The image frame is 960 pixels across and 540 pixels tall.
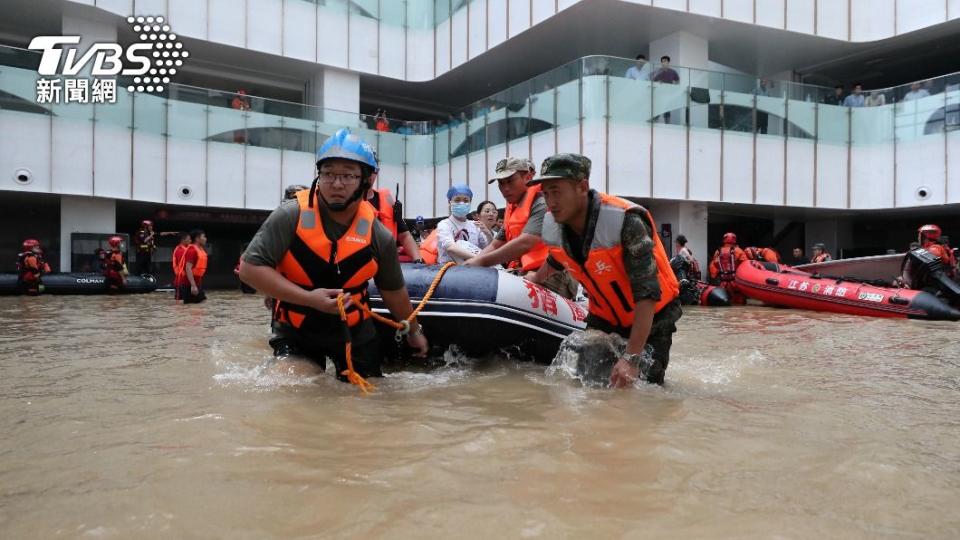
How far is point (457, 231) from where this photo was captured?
642cm

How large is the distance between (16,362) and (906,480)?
5824 mm

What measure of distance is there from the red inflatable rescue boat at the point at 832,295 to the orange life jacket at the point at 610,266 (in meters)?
8.74

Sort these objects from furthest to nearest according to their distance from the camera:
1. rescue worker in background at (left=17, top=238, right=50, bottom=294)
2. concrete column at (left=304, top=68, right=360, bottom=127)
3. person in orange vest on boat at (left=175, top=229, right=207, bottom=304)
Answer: concrete column at (left=304, top=68, right=360, bottom=127) < rescue worker in background at (left=17, top=238, right=50, bottom=294) < person in orange vest on boat at (left=175, top=229, right=207, bottom=304)

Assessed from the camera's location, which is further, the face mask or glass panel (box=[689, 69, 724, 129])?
glass panel (box=[689, 69, 724, 129])

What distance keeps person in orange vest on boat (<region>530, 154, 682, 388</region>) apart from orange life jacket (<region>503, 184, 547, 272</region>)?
123cm

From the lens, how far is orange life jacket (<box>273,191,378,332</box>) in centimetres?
362

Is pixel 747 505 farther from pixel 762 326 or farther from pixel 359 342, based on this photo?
pixel 762 326

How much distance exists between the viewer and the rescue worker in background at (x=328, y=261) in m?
3.52

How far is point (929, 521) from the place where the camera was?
2.01 metres

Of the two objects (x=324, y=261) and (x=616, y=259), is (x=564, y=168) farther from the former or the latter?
(x=324, y=261)

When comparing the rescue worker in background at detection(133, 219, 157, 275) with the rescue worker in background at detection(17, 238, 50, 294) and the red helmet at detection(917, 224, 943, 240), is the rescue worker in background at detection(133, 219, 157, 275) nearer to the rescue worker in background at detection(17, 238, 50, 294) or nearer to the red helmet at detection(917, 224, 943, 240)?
the rescue worker in background at detection(17, 238, 50, 294)

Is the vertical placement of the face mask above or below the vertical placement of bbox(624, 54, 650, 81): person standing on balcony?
below

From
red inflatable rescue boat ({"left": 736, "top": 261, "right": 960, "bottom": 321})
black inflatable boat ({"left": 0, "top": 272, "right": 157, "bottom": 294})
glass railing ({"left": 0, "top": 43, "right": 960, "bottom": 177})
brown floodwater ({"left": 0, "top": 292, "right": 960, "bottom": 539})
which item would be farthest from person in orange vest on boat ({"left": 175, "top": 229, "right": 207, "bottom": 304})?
red inflatable rescue boat ({"left": 736, "top": 261, "right": 960, "bottom": 321})

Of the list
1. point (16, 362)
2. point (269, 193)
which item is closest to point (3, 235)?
point (269, 193)
